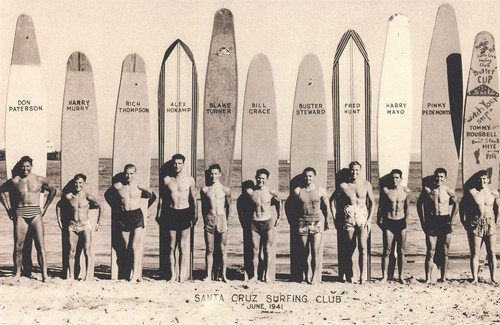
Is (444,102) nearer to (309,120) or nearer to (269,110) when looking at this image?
(309,120)

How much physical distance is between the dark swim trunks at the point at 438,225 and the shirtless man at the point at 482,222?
175mm

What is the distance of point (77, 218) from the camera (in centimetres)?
440

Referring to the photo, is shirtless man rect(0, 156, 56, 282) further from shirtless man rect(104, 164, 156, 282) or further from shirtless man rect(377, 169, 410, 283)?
shirtless man rect(377, 169, 410, 283)

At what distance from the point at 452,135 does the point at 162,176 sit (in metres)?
2.39

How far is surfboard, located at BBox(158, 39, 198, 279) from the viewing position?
184 inches

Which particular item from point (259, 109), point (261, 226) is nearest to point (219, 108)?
point (259, 109)

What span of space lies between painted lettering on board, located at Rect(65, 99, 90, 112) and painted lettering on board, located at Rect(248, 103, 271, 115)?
4.47 ft

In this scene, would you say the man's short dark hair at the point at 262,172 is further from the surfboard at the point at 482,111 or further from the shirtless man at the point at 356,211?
the surfboard at the point at 482,111

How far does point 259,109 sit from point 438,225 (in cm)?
168

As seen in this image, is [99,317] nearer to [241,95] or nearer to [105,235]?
[241,95]

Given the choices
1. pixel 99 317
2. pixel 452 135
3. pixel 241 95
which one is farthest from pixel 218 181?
pixel 452 135

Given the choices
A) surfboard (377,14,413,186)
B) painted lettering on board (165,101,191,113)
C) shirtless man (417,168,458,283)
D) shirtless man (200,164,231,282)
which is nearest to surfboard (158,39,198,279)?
painted lettering on board (165,101,191,113)

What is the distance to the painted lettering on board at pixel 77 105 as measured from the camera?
4715mm

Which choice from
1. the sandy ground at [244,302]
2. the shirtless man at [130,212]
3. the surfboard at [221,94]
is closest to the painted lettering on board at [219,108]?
the surfboard at [221,94]
